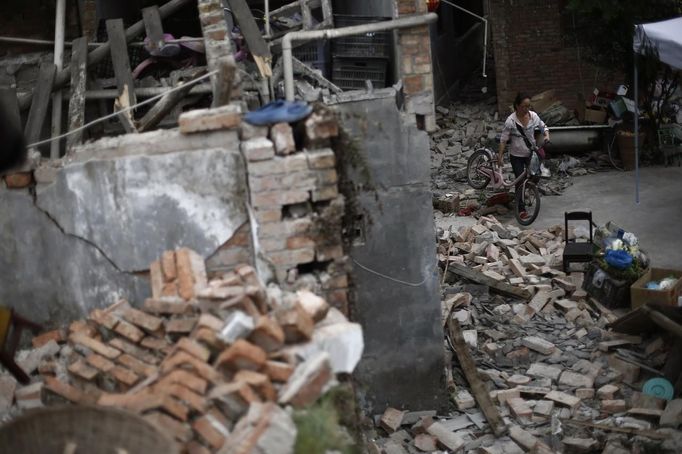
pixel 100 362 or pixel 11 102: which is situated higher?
pixel 11 102

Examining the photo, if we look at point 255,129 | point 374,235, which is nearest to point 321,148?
point 255,129

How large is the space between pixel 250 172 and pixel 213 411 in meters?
1.52

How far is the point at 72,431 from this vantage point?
4.00 metres

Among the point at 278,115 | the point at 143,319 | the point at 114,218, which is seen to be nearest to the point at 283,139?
the point at 278,115

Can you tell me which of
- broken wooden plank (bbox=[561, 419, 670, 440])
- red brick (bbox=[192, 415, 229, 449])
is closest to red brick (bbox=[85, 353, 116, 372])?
red brick (bbox=[192, 415, 229, 449])

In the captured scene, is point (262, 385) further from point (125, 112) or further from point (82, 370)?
point (125, 112)

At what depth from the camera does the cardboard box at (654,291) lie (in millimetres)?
9680

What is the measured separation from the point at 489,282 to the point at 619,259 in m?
1.53

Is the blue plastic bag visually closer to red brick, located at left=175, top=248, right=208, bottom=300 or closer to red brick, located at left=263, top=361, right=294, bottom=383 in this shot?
red brick, located at left=175, top=248, right=208, bottom=300

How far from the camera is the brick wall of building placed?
1933 centimetres

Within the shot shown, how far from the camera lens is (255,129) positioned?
5.29m

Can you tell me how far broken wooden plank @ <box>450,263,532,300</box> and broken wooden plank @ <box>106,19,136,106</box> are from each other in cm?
503

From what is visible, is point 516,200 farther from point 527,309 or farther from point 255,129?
point 255,129

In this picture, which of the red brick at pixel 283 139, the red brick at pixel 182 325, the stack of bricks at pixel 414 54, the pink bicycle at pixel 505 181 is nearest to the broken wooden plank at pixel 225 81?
the red brick at pixel 283 139
